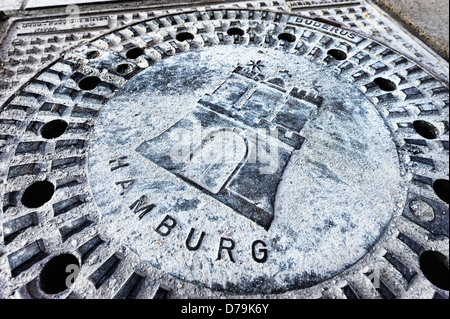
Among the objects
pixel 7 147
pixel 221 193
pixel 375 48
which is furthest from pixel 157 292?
pixel 375 48

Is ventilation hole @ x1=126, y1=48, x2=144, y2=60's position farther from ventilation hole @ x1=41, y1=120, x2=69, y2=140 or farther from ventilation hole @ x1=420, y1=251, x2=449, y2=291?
ventilation hole @ x1=420, y1=251, x2=449, y2=291

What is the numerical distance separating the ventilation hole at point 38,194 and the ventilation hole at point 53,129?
69 centimetres

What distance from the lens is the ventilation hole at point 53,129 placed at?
11.7 ft

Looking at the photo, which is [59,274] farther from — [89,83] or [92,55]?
[92,55]

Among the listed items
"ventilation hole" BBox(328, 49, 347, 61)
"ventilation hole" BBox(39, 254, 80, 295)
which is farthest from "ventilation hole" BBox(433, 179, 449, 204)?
"ventilation hole" BBox(39, 254, 80, 295)

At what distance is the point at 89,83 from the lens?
13.7 ft

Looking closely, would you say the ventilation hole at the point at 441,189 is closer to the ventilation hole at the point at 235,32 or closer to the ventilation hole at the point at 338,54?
the ventilation hole at the point at 338,54

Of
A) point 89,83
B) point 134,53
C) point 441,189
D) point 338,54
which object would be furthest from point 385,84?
point 89,83

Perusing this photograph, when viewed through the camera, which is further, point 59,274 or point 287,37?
point 287,37

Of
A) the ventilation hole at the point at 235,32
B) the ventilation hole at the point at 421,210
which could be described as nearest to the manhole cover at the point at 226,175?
the ventilation hole at the point at 421,210

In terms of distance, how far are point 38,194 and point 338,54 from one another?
478 centimetres

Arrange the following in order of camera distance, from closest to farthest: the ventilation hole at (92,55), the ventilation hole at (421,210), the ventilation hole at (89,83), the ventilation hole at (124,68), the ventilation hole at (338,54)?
the ventilation hole at (421,210) → the ventilation hole at (89,83) → the ventilation hole at (124,68) → the ventilation hole at (92,55) → the ventilation hole at (338,54)

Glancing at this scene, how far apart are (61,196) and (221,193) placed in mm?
1699
